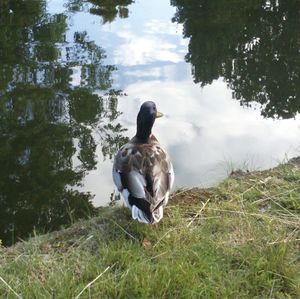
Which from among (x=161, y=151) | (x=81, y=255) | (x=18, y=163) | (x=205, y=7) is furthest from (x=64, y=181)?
(x=205, y=7)

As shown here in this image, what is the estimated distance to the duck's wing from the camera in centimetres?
363

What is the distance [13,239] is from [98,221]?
1166 mm

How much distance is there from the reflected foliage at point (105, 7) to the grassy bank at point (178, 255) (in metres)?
8.68

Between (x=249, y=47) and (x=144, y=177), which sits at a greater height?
(x=144, y=177)

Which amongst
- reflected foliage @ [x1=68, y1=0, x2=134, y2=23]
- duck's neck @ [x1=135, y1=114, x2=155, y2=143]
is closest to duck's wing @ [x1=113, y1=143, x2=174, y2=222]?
duck's neck @ [x1=135, y1=114, x2=155, y2=143]

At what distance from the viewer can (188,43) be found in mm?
10688

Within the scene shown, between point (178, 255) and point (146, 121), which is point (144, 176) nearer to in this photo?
point (178, 255)

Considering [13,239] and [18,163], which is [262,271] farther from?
[18,163]

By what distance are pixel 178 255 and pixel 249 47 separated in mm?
7609

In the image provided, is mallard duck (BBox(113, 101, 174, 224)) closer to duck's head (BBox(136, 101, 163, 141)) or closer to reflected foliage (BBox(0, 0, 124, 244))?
duck's head (BBox(136, 101, 163, 141))

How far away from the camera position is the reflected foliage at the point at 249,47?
8.59m

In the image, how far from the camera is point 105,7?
12.8 m

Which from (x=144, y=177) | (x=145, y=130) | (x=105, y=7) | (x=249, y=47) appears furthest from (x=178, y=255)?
(x=105, y=7)

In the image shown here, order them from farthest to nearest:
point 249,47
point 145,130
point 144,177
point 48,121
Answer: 1. point 249,47
2. point 48,121
3. point 145,130
4. point 144,177
